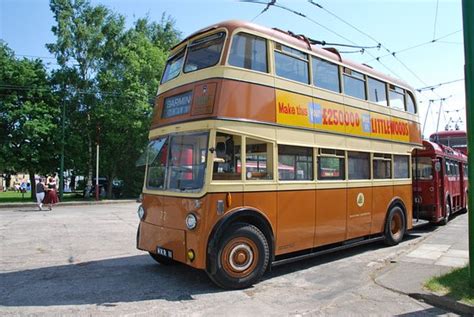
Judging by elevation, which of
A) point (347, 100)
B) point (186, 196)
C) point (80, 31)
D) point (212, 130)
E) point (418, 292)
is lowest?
point (418, 292)

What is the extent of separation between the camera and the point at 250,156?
23.3 ft

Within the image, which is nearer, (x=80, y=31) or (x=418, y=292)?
(x=418, y=292)

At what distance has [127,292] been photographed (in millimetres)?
6391

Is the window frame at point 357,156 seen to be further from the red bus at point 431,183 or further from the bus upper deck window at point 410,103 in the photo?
the red bus at point 431,183

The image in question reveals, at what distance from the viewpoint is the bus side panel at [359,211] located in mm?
9117

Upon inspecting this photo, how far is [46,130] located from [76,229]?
14924 mm

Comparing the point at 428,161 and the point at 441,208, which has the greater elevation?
the point at 428,161

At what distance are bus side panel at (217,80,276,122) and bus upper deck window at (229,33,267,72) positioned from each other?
1.18ft

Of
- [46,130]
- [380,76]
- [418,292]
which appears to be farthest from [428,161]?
[46,130]

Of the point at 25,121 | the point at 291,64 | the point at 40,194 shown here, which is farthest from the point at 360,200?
the point at 25,121

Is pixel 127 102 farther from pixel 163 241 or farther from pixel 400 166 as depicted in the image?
pixel 163 241

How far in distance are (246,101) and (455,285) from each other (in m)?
4.35

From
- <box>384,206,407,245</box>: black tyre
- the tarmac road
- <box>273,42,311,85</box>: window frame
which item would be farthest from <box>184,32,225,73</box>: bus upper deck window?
<box>384,206,407,245</box>: black tyre

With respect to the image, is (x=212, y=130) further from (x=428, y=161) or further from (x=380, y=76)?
Answer: (x=428, y=161)
